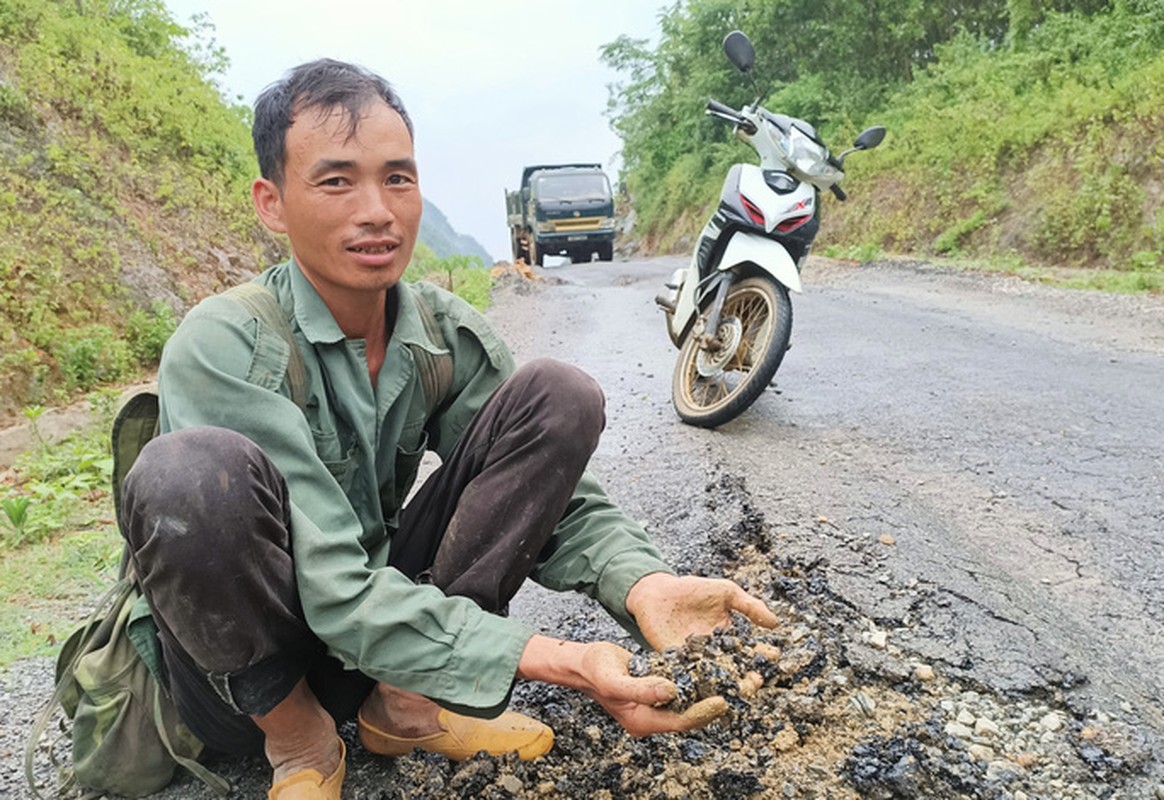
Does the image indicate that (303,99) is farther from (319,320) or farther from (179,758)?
(179,758)

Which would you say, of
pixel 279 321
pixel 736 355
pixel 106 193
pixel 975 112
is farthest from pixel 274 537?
pixel 975 112

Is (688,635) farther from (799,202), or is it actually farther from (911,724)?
(799,202)

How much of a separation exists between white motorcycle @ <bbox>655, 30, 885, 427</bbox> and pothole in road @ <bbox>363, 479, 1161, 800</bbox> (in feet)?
7.03

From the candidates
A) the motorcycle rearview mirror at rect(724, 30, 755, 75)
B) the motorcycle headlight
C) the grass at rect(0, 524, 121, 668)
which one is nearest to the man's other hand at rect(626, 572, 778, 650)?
the grass at rect(0, 524, 121, 668)

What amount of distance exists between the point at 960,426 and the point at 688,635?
8.41 feet

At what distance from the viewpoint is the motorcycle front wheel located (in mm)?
3561

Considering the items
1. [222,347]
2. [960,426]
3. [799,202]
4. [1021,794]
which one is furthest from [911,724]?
[799,202]

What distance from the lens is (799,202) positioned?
Answer: 3.96 metres

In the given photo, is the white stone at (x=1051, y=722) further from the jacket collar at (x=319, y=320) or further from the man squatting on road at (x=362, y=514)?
the jacket collar at (x=319, y=320)

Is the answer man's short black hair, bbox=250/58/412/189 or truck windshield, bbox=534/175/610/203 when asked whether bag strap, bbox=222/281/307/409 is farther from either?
truck windshield, bbox=534/175/610/203

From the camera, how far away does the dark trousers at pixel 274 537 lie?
3.76 feet

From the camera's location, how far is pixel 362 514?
1.58 meters

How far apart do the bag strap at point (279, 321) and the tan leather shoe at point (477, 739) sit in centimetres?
63

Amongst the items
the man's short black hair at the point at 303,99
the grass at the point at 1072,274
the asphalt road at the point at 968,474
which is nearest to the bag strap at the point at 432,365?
the man's short black hair at the point at 303,99
